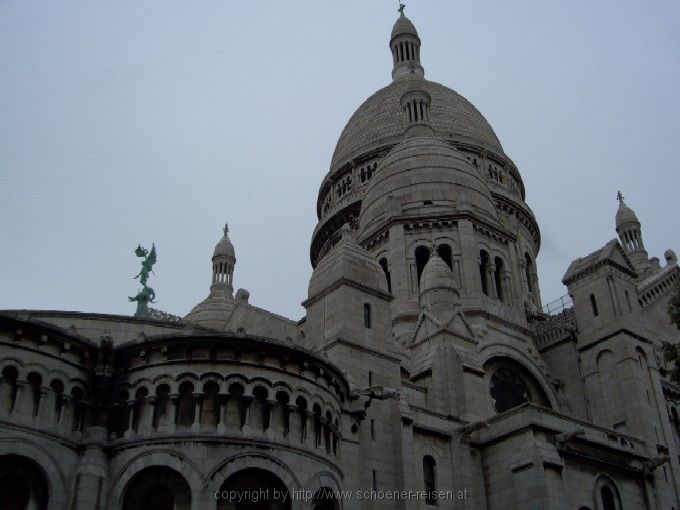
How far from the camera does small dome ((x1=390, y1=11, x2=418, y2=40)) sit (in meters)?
72.6

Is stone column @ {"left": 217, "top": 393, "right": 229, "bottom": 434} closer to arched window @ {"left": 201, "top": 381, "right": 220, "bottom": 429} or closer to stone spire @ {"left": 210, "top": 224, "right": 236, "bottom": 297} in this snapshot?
arched window @ {"left": 201, "top": 381, "right": 220, "bottom": 429}

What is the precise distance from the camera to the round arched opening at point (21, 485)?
22047mm

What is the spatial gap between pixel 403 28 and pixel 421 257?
34.1m

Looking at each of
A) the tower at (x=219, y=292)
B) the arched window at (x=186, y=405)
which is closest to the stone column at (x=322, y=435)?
the arched window at (x=186, y=405)

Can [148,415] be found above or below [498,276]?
below

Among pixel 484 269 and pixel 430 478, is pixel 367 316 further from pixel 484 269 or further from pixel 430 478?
pixel 484 269

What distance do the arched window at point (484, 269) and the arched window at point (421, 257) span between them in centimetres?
311

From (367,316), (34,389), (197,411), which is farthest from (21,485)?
(367,316)

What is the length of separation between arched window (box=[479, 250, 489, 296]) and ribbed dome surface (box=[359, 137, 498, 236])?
2.57 meters

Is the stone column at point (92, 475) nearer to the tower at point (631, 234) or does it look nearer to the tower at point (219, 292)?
the tower at point (219, 292)

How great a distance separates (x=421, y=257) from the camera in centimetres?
4603

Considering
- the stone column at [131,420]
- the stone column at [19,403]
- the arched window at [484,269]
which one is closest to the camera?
the stone column at [19,403]

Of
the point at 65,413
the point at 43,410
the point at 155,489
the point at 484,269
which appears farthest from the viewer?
the point at 484,269

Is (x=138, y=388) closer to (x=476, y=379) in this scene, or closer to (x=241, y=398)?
(x=241, y=398)
